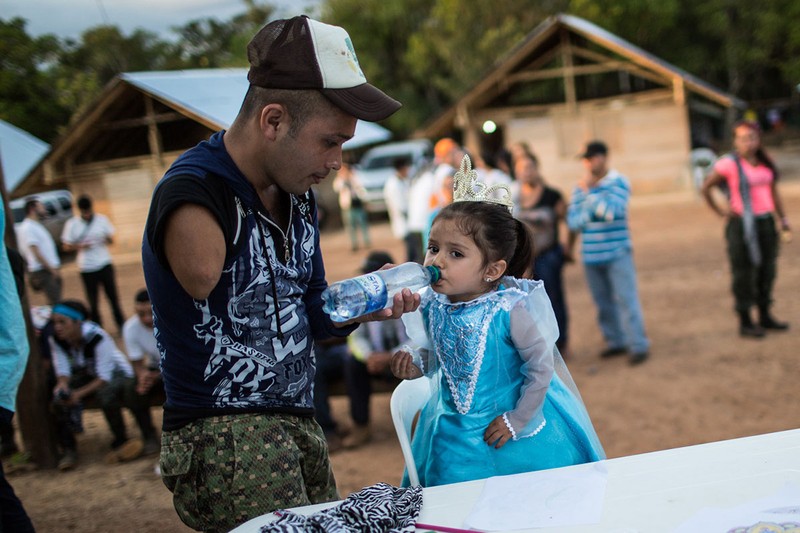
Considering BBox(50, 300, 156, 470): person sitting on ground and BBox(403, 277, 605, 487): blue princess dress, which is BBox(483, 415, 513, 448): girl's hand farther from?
BBox(50, 300, 156, 470): person sitting on ground

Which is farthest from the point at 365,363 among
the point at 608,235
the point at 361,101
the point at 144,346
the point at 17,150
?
the point at 17,150

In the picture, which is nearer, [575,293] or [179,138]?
[575,293]

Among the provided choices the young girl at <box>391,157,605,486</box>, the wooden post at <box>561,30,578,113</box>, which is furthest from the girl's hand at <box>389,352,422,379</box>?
the wooden post at <box>561,30,578,113</box>

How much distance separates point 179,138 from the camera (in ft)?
58.4

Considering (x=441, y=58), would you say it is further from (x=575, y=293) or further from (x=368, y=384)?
(x=368, y=384)

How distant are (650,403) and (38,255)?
6837 mm

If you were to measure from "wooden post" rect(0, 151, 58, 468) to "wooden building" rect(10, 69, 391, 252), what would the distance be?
9037mm

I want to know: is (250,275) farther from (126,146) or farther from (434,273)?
(126,146)

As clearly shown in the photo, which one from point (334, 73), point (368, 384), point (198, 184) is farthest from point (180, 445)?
point (368, 384)

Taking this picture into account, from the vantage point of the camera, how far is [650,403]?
525cm

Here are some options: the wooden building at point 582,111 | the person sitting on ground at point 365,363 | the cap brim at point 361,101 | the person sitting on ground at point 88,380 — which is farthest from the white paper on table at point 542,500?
the wooden building at point 582,111

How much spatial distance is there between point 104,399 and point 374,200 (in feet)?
46.5

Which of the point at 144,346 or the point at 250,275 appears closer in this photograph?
the point at 250,275

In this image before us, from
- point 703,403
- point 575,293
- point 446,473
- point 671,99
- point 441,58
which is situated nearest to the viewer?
point 446,473
